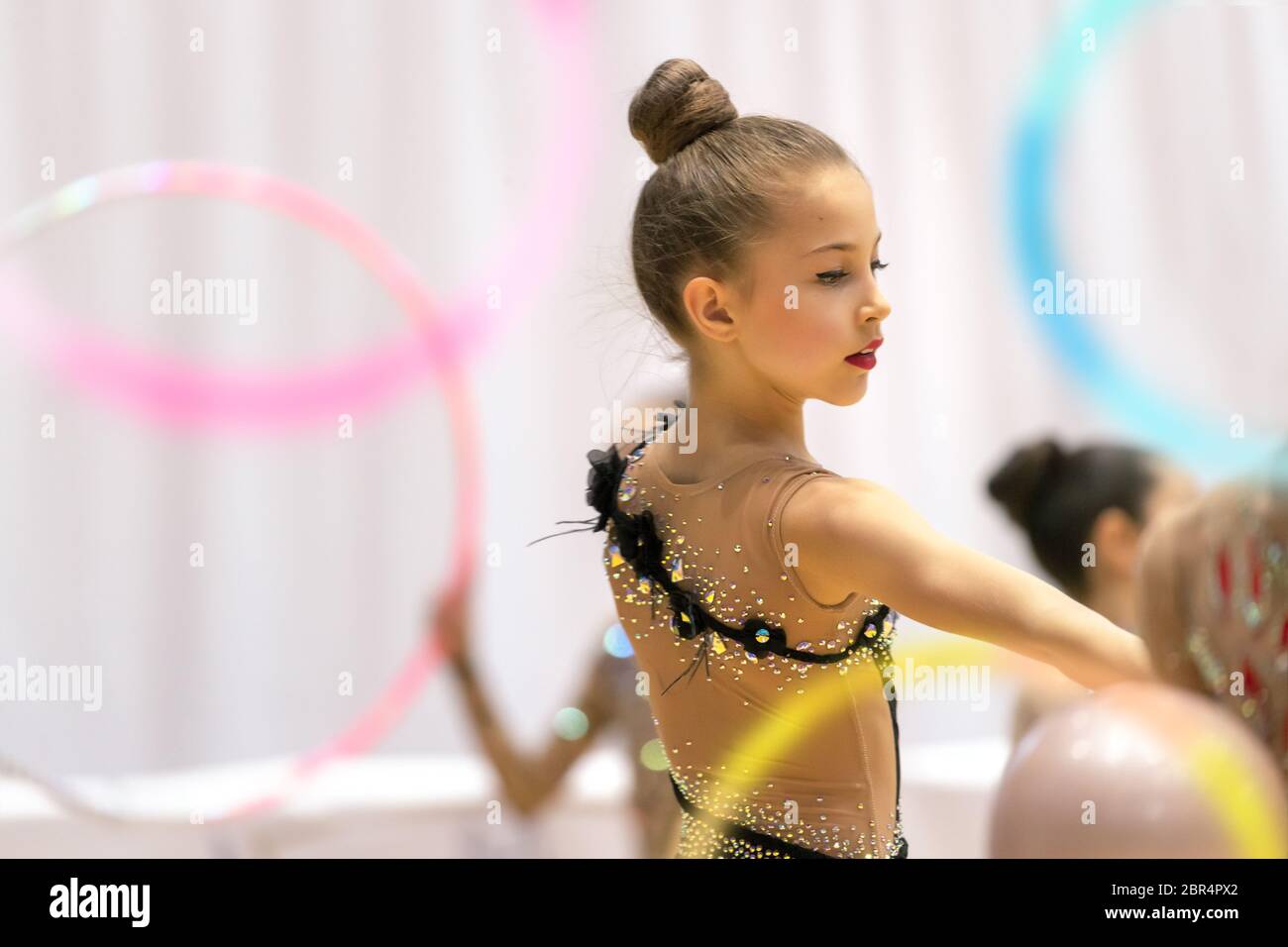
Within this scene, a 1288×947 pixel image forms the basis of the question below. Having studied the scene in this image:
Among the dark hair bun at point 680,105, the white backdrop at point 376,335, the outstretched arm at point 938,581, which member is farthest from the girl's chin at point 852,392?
the white backdrop at point 376,335

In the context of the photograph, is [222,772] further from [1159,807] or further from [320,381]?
[1159,807]

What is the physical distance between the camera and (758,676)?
3.29ft

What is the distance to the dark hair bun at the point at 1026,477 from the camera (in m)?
2.23

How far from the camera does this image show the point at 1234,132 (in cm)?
319

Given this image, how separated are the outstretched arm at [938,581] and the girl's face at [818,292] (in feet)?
0.35

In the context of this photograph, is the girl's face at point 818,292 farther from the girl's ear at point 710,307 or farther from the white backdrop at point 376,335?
the white backdrop at point 376,335

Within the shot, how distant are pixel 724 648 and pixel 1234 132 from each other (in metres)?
2.74

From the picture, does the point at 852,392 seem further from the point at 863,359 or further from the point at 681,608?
the point at 681,608

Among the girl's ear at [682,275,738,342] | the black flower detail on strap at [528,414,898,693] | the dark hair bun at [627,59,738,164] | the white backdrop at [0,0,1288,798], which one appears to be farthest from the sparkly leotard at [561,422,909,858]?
the white backdrop at [0,0,1288,798]

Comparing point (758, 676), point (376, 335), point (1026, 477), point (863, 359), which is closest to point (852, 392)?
point (863, 359)

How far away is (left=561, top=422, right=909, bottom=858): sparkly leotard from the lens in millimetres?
979

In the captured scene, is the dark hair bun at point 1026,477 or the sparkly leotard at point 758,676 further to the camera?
the dark hair bun at point 1026,477
